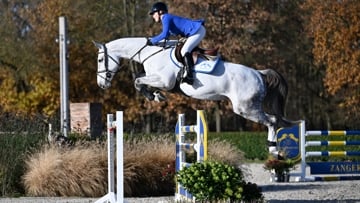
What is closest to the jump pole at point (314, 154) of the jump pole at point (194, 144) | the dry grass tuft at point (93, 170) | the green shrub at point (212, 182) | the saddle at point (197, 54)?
the dry grass tuft at point (93, 170)

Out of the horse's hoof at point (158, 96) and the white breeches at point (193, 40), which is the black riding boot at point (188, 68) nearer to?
the white breeches at point (193, 40)

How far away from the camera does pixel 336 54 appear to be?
1251 inches

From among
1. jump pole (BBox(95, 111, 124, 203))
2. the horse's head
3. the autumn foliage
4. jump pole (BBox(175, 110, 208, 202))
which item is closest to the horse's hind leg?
jump pole (BBox(175, 110, 208, 202))

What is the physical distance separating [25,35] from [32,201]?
2410cm

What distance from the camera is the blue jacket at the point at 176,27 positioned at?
987cm

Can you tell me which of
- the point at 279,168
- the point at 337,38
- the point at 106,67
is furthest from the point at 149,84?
the point at 337,38

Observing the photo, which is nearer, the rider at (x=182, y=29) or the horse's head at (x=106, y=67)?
the rider at (x=182, y=29)

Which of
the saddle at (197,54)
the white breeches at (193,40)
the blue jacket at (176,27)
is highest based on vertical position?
the blue jacket at (176,27)

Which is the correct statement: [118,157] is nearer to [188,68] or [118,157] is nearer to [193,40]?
[188,68]

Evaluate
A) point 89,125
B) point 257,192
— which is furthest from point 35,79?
point 257,192

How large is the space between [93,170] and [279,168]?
17.9 feet

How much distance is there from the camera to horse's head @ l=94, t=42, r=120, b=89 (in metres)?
10.2

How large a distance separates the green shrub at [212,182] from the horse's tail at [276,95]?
0.88 m

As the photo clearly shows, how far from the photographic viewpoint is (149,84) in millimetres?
9867
